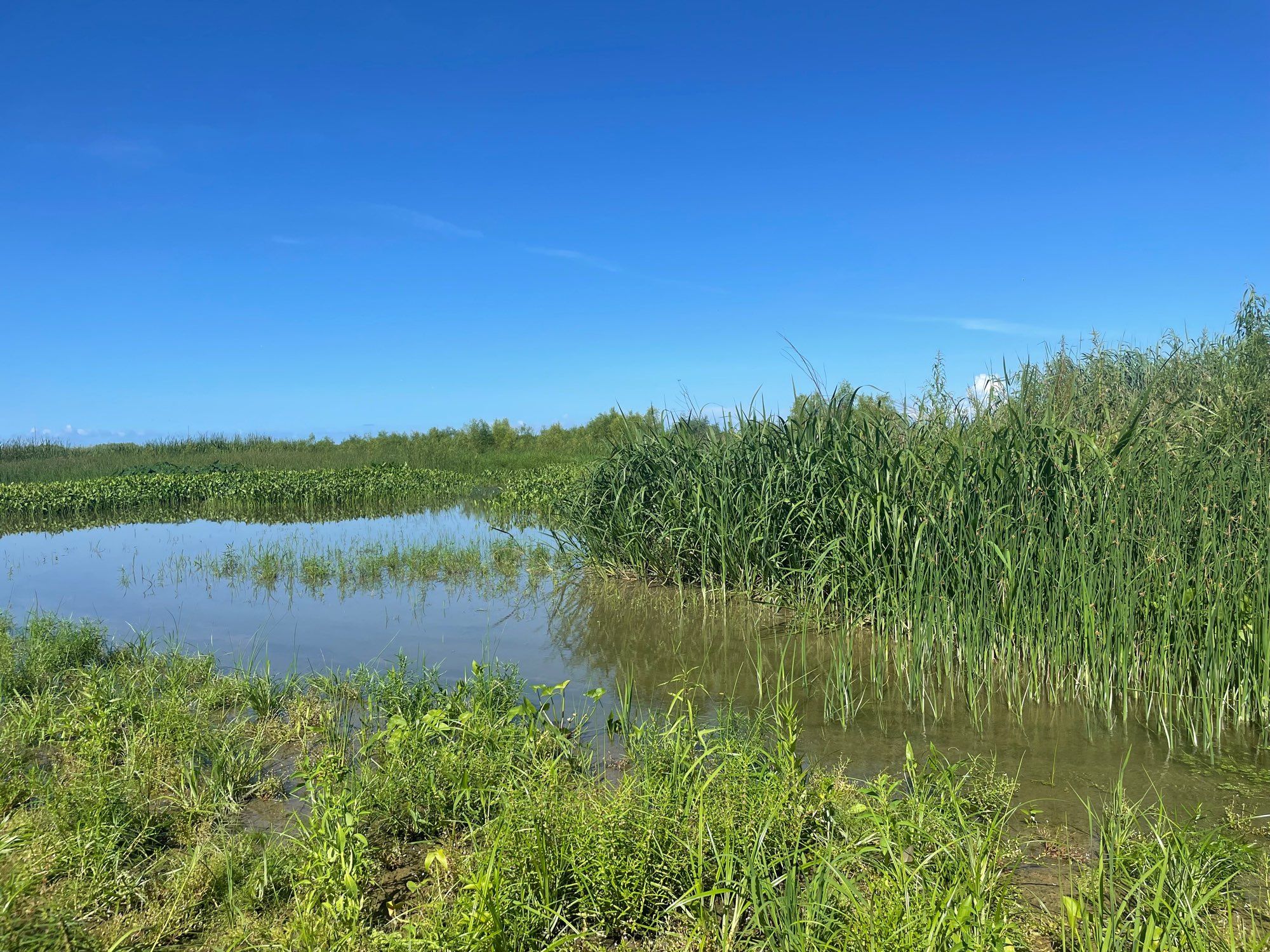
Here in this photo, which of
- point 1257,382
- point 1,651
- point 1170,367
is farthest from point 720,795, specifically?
point 1170,367

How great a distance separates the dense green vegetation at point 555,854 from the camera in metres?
2.34

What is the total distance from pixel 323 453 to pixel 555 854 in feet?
99.7

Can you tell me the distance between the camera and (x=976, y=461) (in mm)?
5688

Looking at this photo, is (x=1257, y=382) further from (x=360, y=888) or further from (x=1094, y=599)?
(x=360, y=888)

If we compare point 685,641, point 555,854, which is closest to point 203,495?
point 685,641

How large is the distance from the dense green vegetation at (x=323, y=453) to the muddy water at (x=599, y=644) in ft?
42.9

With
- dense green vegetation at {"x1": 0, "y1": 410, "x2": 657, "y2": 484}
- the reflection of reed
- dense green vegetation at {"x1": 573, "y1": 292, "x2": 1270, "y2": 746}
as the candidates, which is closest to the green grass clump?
dense green vegetation at {"x1": 0, "y1": 410, "x2": 657, "y2": 484}

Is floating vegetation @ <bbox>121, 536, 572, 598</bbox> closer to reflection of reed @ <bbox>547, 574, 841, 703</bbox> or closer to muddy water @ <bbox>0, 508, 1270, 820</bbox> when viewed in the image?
muddy water @ <bbox>0, 508, 1270, 820</bbox>

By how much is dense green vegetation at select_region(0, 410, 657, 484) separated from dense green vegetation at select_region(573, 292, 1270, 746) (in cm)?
1444

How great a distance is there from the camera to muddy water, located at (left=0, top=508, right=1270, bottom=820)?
4102 mm

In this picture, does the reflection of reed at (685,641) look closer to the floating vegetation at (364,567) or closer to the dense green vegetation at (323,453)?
the floating vegetation at (364,567)

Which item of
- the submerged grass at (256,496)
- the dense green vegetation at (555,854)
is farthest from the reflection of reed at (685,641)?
the submerged grass at (256,496)

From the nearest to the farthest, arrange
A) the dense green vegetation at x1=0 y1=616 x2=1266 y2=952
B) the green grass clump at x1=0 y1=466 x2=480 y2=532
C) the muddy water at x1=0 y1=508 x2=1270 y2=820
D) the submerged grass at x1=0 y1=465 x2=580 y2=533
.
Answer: the dense green vegetation at x1=0 y1=616 x2=1266 y2=952 → the muddy water at x1=0 y1=508 x2=1270 y2=820 → the submerged grass at x1=0 y1=465 x2=580 y2=533 → the green grass clump at x1=0 y1=466 x2=480 y2=532

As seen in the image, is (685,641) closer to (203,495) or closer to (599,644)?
(599,644)
